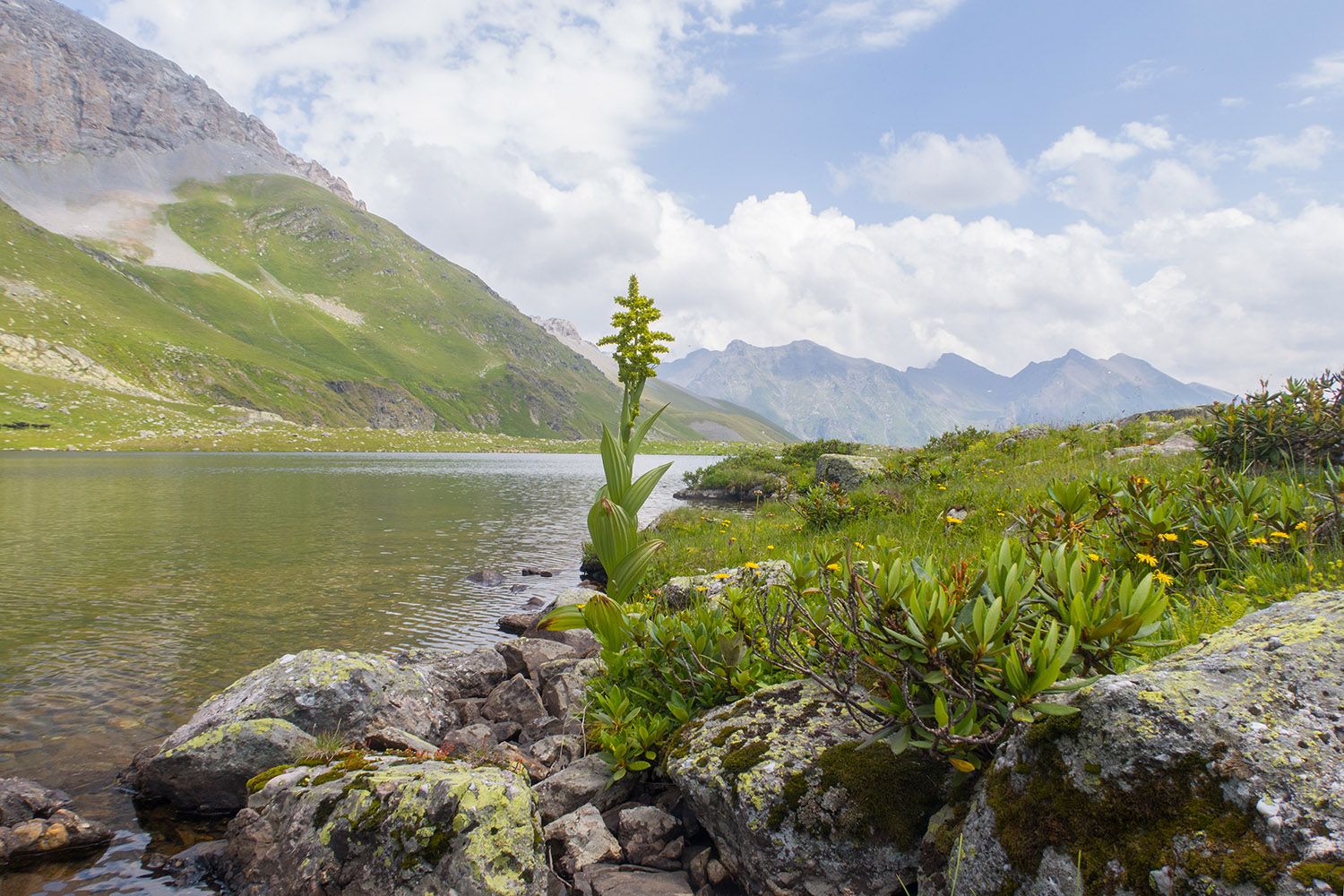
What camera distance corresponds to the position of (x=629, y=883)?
461 centimetres

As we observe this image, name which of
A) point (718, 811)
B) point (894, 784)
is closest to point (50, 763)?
point (718, 811)

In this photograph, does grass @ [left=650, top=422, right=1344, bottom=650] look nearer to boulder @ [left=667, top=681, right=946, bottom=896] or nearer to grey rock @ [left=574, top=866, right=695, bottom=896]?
boulder @ [left=667, top=681, right=946, bottom=896]

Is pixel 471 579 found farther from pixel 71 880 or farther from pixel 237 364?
pixel 237 364

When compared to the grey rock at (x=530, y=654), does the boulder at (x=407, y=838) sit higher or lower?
higher

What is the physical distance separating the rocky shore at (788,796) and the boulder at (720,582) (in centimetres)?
202

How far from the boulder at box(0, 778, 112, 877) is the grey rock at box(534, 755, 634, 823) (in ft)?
15.6

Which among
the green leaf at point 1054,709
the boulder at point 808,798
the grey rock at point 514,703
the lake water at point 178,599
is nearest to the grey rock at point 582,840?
the boulder at point 808,798

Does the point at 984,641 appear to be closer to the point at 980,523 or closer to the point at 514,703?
the point at 514,703

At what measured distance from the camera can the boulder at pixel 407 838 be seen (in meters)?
4.45

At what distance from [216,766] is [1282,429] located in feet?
47.6

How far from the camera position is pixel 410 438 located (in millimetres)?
170375

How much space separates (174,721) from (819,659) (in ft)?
33.3

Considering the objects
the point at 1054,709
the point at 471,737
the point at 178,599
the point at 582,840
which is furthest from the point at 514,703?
the point at 178,599

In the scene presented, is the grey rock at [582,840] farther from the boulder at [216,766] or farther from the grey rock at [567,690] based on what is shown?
the boulder at [216,766]
